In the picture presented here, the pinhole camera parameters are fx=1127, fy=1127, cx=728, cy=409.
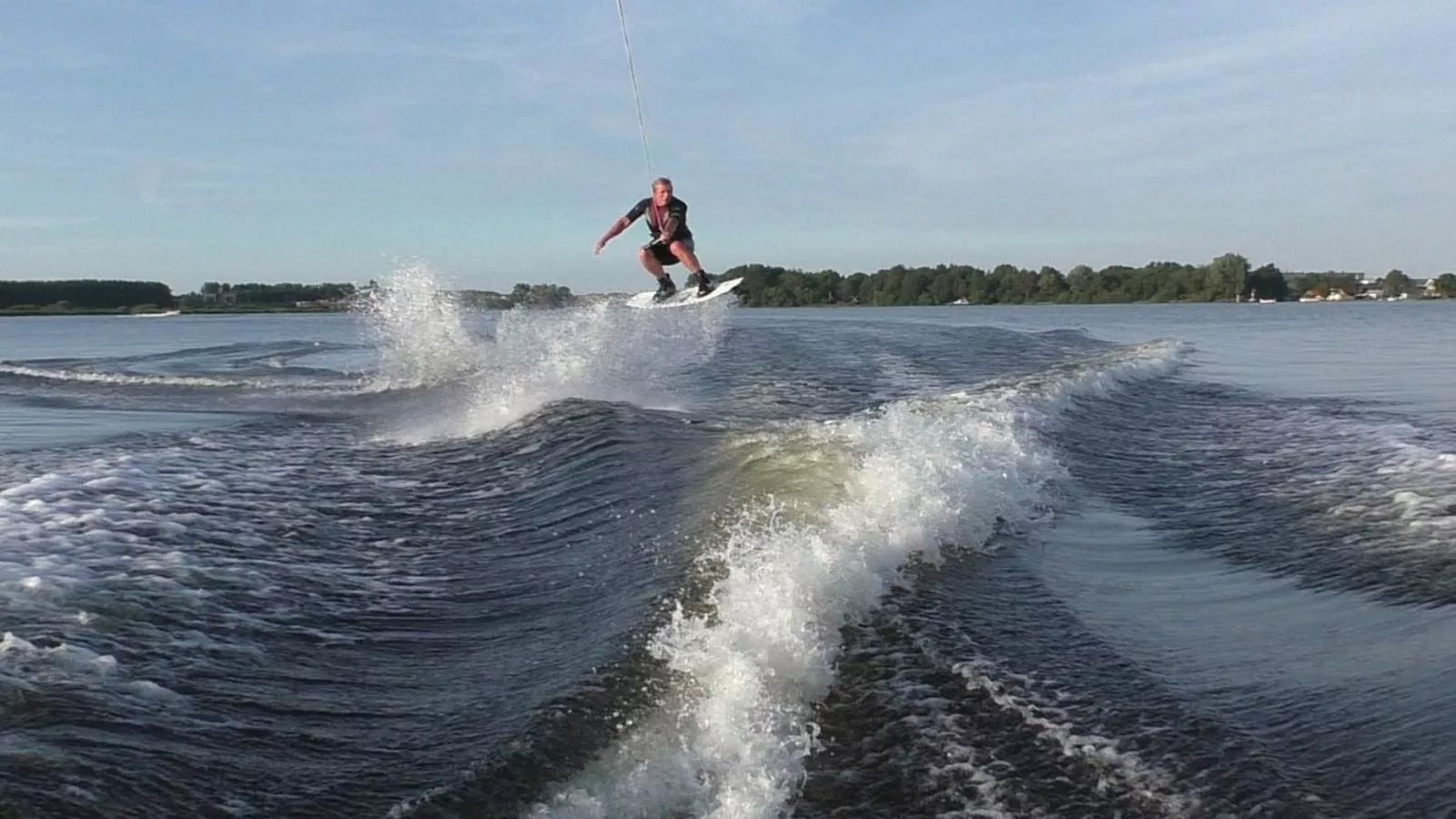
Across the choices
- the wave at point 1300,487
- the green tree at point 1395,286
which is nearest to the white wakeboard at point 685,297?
the wave at point 1300,487

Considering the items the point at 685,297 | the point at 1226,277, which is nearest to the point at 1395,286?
the point at 1226,277

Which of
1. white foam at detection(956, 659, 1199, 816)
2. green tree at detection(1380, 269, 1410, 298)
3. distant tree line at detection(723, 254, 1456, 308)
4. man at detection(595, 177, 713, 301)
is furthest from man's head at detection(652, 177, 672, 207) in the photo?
green tree at detection(1380, 269, 1410, 298)

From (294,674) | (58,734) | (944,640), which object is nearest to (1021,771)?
(944,640)

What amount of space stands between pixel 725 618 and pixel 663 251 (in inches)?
471

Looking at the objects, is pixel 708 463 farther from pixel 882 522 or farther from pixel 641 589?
pixel 641 589

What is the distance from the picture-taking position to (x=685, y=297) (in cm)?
1739

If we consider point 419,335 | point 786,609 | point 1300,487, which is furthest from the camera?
point 419,335

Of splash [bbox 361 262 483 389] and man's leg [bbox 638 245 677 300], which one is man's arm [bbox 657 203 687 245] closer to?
man's leg [bbox 638 245 677 300]

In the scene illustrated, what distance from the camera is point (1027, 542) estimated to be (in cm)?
746

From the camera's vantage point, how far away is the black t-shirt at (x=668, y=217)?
16141 mm

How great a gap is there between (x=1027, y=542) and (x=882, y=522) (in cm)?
121

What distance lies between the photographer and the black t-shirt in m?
16.1

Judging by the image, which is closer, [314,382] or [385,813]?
[385,813]

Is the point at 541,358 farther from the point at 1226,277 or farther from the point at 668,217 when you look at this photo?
the point at 1226,277
